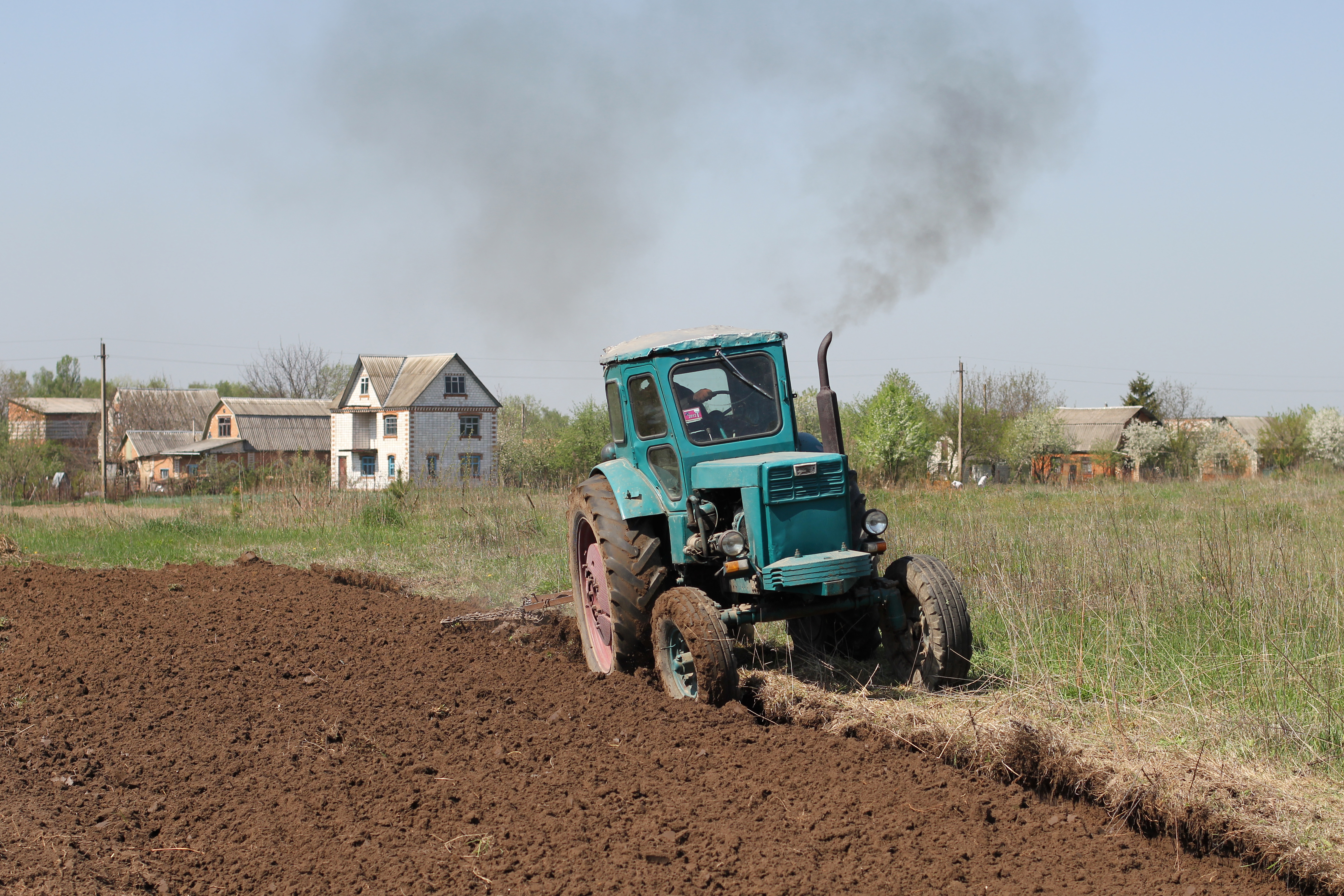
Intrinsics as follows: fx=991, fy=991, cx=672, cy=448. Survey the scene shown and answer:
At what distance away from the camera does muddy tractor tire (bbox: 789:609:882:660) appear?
659 centimetres

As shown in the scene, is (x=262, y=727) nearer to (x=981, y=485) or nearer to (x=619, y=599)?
(x=619, y=599)

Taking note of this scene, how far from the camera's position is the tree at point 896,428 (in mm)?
38812

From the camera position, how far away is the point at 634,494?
6445mm

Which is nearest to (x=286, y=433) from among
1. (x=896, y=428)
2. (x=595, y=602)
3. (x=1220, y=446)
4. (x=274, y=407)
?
(x=274, y=407)

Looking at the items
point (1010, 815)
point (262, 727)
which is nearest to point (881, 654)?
point (1010, 815)

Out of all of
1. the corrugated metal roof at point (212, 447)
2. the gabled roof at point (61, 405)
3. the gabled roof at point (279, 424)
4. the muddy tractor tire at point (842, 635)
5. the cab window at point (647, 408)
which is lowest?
the muddy tractor tire at point (842, 635)

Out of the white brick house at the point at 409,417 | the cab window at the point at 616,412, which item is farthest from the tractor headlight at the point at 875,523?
the white brick house at the point at 409,417

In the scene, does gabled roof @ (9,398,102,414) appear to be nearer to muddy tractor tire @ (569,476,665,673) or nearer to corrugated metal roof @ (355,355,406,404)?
corrugated metal roof @ (355,355,406,404)

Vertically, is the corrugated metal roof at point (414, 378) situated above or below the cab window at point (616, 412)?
above

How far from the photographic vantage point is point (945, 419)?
4450cm

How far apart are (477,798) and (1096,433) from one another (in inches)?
2149

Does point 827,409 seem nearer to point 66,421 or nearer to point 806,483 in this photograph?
point 806,483

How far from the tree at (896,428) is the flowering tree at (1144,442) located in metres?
13.4

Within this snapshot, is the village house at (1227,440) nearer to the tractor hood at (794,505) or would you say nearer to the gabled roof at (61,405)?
the tractor hood at (794,505)
